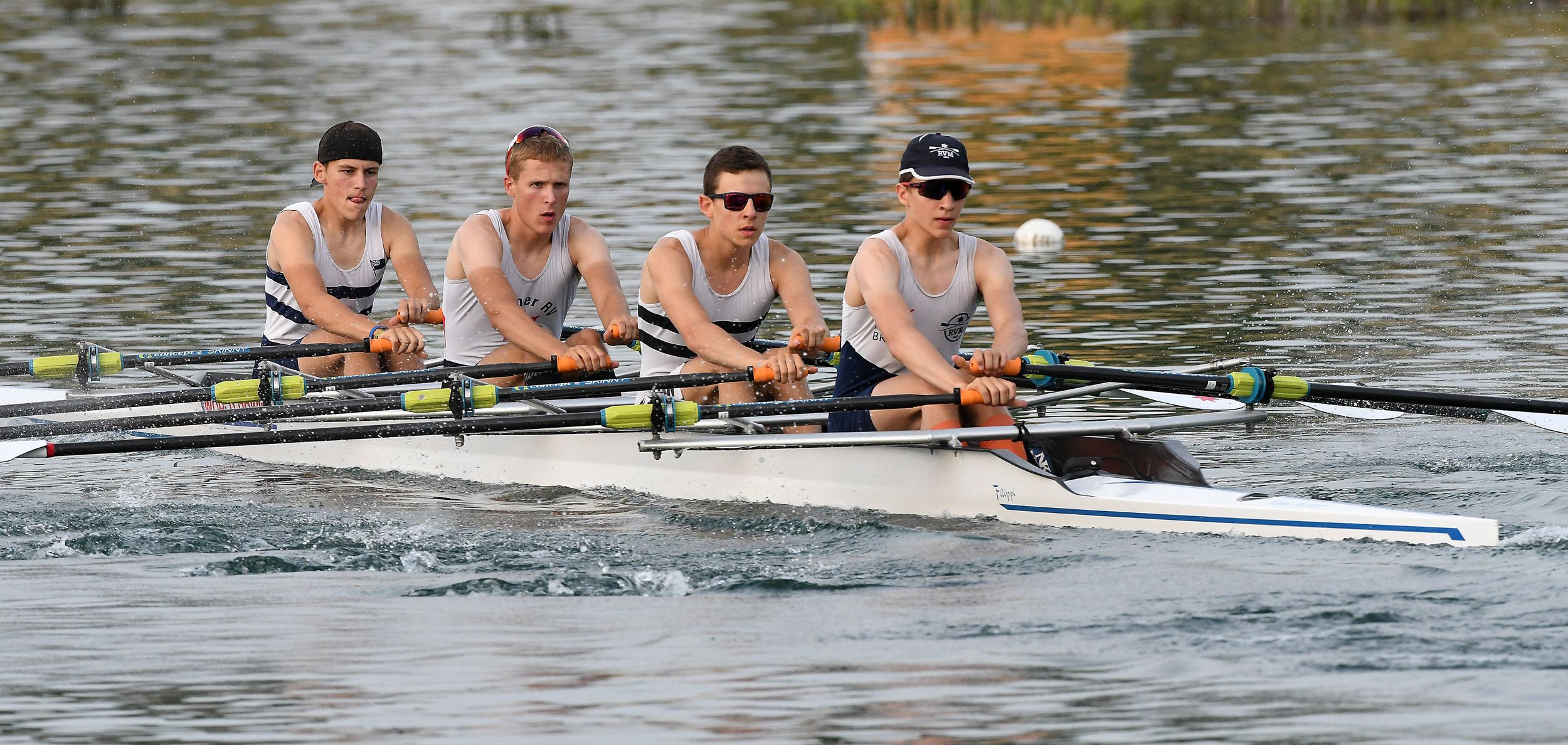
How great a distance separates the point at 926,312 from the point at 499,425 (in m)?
1.74

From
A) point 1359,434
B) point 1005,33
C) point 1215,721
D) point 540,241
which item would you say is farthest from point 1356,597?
point 1005,33

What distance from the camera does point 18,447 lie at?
7840mm

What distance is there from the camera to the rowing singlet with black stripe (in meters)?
8.49

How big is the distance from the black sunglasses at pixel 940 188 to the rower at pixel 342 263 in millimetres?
2815

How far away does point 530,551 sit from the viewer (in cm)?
739

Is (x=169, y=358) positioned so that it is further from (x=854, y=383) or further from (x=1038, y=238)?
(x=1038, y=238)

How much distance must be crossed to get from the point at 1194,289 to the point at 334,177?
265 inches

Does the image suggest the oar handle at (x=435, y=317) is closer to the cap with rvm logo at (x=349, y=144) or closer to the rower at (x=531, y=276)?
the rower at (x=531, y=276)

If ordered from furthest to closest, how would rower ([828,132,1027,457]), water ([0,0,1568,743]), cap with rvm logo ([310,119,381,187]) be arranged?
cap with rvm logo ([310,119,381,187])
rower ([828,132,1027,457])
water ([0,0,1568,743])

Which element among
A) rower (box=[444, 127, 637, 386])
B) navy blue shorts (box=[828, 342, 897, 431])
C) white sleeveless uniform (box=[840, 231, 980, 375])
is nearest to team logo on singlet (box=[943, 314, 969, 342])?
white sleeveless uniform (box=[840, 231, 980, 375])

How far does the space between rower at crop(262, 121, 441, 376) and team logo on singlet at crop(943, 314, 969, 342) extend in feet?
8.78

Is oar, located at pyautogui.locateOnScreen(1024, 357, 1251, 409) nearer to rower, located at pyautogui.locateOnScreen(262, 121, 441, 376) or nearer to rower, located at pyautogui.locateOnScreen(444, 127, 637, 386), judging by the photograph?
rower, located at pyautogui.locateOnScreen(444, 127, 637, 386)

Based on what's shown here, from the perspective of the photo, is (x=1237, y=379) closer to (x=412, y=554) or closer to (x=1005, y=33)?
(x=412, y=554)

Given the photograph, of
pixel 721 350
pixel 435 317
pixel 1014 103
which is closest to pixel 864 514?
pixel 721 350
